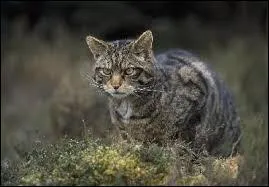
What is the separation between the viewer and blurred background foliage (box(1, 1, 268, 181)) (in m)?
16.2

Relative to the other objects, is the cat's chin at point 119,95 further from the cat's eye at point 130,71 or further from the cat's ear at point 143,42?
the cat's ear at point 143,42

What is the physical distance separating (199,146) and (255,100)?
277 inches

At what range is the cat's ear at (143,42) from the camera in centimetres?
826

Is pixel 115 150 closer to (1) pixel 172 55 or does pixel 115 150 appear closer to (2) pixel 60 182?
(2) pixel 60 182

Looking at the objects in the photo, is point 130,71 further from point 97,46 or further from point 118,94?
point 97,46

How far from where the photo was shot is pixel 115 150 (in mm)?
6938

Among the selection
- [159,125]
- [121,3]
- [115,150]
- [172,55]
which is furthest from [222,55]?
Answer: [115,150]

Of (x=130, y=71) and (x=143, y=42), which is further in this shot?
(x=143, y=42)

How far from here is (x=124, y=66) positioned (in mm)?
8125

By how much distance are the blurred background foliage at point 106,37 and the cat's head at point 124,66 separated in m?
6.54

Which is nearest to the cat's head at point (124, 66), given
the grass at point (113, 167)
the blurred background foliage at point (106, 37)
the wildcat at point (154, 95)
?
the wildcat at point (154, 95)

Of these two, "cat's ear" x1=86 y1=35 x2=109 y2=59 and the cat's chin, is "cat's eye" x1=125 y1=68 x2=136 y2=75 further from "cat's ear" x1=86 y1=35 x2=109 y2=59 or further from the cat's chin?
"cat's ear" x1=86 y1=35 x2=109 y2=59

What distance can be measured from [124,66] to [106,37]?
9375 millimetres

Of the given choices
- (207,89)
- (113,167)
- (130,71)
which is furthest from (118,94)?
(113,167)
